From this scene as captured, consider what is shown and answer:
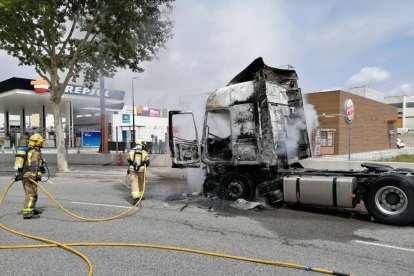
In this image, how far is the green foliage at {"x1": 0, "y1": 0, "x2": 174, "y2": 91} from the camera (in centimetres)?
1420

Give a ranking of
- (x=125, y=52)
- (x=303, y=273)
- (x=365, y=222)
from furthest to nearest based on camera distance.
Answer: (x=125, y=52)
(x=365, y=222)
(x=303, y=273)

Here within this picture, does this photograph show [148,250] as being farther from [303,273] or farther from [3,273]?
[303,273]

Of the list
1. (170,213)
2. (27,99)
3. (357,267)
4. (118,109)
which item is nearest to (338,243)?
(357,267)

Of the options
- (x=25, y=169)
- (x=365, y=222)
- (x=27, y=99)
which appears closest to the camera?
(x=365, y=222)

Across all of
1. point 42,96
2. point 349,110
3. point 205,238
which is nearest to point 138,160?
point 205,238

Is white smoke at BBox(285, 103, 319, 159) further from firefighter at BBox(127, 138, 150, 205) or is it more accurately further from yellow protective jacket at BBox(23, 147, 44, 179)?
yellow protective jacket at BBox(23, 147, 44, 179)

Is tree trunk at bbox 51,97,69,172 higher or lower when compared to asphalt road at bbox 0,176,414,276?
higher

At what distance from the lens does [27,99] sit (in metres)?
32.2

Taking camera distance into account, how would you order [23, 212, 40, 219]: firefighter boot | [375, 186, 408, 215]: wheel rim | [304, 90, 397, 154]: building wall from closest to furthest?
[375, 186, 408, 215]: wheel rim, [23, 212, 40, 219]: firefighter boot, [304, 90, 397, 154]: building wall

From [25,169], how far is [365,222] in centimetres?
645

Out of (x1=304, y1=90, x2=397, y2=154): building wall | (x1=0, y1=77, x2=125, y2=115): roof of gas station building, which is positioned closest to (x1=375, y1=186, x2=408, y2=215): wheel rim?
(x1=304, y1=90, x2=397, y2=154): building wall

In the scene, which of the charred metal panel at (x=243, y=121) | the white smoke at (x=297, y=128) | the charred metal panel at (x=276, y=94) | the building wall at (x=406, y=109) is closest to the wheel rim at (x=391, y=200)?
the white smoke at (x=297, y=128)

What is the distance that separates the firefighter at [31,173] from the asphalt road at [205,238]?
0.82 feet

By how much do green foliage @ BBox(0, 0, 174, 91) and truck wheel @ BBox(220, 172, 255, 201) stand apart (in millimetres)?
9087
